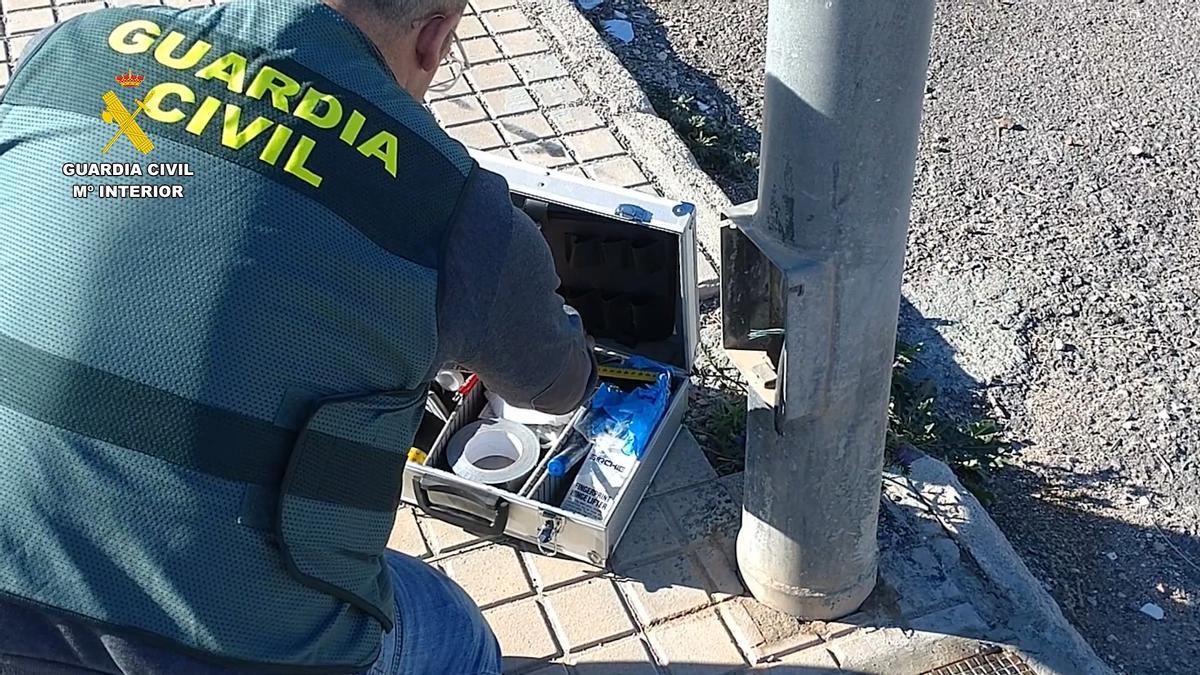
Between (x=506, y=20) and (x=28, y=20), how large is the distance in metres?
1.78

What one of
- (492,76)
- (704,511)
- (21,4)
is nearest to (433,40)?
(704,511)

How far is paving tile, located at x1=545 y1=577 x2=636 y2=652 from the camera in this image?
9.12ft

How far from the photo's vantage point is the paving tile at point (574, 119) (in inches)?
169

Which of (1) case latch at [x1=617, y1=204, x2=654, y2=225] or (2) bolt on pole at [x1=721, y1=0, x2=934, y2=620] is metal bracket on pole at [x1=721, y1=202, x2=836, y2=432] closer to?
(2) bolt on pole at [x1=721, y1=0, x2=934, y2=620]

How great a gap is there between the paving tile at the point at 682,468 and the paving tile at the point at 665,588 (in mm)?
223

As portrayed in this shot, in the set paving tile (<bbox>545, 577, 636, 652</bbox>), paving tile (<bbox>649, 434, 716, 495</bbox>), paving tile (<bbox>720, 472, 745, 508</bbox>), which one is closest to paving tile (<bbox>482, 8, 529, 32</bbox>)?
paving tile (<bbox>649, 434, 716, 495</bbox>)

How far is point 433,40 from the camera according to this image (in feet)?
6.07

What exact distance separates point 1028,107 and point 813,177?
125 inches

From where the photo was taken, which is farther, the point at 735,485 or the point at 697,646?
the point at 735,485

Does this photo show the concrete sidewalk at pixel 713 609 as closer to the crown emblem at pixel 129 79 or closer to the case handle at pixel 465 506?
the case handle at pixel 465 506

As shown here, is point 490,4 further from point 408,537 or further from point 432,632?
point 432,632

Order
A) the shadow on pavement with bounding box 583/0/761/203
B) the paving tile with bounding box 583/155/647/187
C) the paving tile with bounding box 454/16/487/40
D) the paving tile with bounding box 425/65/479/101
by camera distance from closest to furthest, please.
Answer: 1. the paving tile with bounding box 583/155/647/187
2. the paving tile with bounding box 425/65/479/101
3. the shadow on pavement with bounding box 583/0/761/203
4. the paving tile with bounding box 454/16/487/40

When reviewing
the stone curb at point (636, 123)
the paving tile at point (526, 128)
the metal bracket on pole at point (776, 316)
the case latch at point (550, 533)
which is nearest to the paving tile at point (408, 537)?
the case latch at point (550, 533)

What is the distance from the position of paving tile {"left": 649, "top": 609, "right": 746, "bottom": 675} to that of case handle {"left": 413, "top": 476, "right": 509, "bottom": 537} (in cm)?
44
